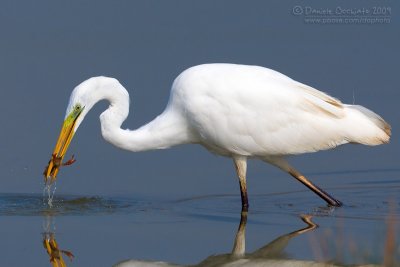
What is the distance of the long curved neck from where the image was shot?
971 cm

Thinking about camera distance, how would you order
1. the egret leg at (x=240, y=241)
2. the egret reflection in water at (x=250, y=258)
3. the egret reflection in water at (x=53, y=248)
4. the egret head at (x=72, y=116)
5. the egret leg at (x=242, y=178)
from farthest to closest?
1. the egret leg at (x=242, y=178)
2. the egret head at (x=72, y=116)
3. the egret leg at (x=240, y=241)
4. the egret reflection in water at (x=53, y=248)
5. the egret reflection in water at (x=250, y=258)

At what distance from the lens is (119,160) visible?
11.6m

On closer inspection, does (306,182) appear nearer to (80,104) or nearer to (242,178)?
(242,178)

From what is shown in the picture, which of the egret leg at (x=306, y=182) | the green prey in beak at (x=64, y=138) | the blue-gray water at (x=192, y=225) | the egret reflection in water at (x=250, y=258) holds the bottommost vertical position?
the egret reflection in water at (x=250, y=258)

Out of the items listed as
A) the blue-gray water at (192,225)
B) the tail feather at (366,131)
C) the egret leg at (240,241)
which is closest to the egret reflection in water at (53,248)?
the blue-gray water at (192,225)

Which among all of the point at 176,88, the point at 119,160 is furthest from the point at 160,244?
the point at 119,160

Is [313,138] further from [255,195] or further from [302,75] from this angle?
[302,75]

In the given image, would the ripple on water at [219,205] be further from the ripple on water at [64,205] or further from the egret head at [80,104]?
the egret head at [80,104]

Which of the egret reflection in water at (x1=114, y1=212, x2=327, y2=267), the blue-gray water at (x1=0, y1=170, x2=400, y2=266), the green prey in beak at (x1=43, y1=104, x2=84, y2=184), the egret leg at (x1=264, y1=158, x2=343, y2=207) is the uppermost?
the green prey in beak at (x1=43, y1=104, x2=84, y2=184)

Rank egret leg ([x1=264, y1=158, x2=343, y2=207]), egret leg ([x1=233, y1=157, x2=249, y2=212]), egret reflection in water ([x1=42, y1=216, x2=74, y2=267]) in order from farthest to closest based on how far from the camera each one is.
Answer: egret leg ([x1=264, y1=158, x2=343, y2=207]), egret leg ([x1=233, y1=157, x2=249, y2=212]), egret reflection in water ([x1=42, y1=216, x2=74, y2=267])

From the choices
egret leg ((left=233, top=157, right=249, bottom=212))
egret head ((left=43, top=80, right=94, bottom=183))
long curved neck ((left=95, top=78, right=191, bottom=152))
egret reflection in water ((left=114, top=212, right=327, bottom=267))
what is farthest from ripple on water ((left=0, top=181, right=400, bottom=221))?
egret reflection in water ((left=114, top=212, right=327, bottom=267))

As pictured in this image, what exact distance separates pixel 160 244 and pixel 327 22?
679 cm

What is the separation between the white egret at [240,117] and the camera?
9.49 m

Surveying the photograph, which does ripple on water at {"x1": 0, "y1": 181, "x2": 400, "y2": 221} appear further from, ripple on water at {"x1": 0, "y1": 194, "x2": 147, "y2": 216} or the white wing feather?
the white wing feather
